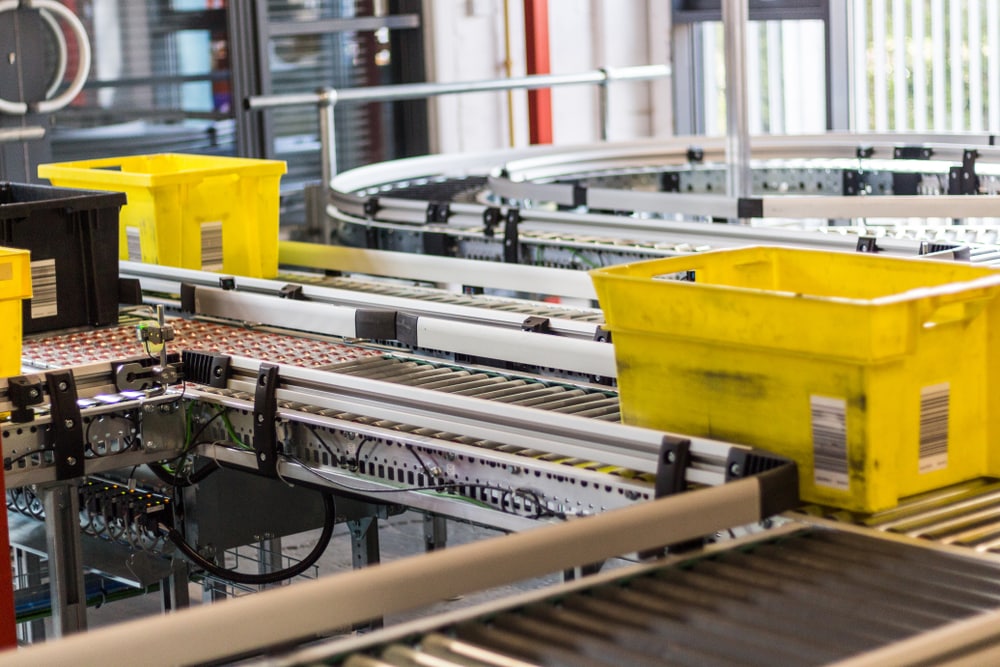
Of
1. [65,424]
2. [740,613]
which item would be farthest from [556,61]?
[740,613]

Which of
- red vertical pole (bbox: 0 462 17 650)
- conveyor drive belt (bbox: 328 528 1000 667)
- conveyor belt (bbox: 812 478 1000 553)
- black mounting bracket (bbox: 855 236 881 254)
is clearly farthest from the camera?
black mounting bracket (bbox: 855 236 881 254)

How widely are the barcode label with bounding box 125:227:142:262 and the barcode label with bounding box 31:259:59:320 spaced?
51 centimetres

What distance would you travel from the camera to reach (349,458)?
2.03m

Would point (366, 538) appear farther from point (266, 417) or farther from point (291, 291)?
point (266, 417)

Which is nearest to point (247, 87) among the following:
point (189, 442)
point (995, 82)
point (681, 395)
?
point (995, 82)

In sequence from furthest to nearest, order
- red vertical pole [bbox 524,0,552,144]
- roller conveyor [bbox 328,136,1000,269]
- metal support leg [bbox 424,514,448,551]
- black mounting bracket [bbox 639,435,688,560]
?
red vertical pole [bbox 524,0,552,144] < metal support leg [bbox 424,514,448,551] < roller conveyor [bbox 328,136,1000,269] < black mounting bracket [bbox 639,435,688,560]

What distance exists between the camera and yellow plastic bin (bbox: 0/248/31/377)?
2.15m

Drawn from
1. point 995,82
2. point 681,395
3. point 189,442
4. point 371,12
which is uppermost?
point 371,12

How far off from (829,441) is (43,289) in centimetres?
163

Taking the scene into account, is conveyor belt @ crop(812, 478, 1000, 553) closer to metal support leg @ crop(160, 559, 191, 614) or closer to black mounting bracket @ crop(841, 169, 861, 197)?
metal support leg @ crop(160, 559, 191, 614)

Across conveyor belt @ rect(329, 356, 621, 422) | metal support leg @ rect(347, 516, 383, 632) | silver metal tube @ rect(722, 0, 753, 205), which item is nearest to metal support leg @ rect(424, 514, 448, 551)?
metal support leg @ rect(347, 516, 383, 632)

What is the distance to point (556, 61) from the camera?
7.32m

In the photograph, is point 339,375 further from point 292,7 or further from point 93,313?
point 292,7

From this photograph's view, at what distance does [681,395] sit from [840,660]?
1.80 ft
